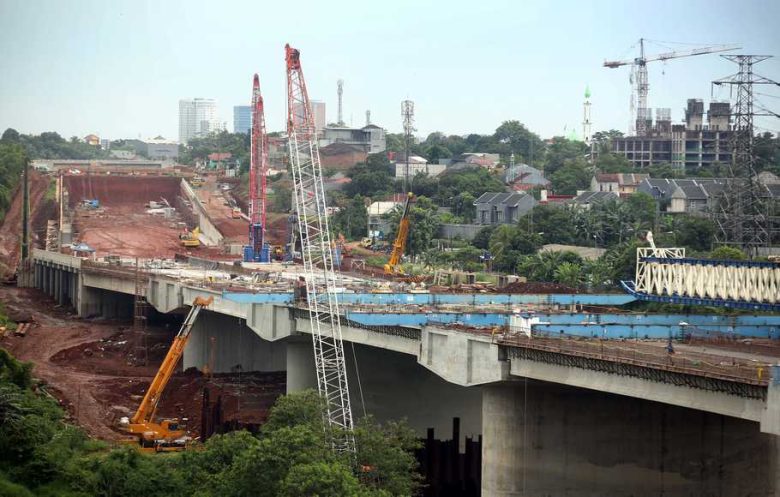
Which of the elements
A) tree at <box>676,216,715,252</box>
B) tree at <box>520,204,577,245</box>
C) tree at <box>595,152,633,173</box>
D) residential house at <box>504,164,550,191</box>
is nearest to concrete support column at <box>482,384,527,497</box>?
tree at <box>676,216,715,252</box>

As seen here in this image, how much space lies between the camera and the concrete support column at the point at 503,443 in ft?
194

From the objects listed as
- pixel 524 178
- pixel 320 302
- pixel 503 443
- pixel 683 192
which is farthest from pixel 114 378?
pixel 524 178

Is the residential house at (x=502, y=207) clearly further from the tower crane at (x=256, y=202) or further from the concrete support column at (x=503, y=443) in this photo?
the concrete support column at (x=503, y=443)

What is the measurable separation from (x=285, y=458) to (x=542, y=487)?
12.0 m

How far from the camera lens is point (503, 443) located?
2354 inches

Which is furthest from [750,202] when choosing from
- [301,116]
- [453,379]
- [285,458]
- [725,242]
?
[285,458]

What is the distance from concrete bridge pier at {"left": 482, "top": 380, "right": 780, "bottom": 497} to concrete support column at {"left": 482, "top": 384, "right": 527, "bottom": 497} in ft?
0.14

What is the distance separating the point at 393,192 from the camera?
641ft

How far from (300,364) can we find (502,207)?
7915cm

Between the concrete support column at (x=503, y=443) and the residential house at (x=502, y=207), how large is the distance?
92.6m

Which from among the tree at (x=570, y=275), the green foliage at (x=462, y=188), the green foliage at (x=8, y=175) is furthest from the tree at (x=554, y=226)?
the green foliage at (x=8, y=175)

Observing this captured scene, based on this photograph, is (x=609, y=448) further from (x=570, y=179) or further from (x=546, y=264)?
(x=570, y=179)

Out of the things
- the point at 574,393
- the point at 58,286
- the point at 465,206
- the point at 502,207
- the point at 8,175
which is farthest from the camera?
the point at 8,175

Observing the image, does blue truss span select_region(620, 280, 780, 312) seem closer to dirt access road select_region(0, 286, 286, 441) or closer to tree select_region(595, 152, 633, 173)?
dirt access road select_region(0, 286, 286, 441)
